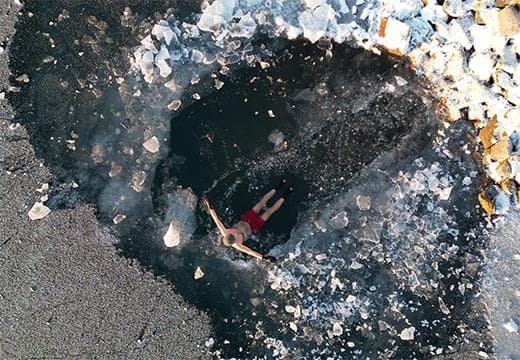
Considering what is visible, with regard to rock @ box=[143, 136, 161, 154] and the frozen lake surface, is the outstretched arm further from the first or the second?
rock @ box=[143, 136, 161, 154]

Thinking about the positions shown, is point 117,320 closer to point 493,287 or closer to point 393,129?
point 393,129

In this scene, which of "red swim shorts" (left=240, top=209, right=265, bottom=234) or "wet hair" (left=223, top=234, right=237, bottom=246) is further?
"red swim shorts" (left=240, top=209, right=265, bottom=234)

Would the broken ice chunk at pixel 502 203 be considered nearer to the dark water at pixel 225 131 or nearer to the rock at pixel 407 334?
the dark water at pixel 225 131

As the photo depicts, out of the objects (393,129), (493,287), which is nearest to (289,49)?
(393,129)

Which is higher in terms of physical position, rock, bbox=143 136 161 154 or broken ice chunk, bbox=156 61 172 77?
broken ice chunk, bbox=156 61 172 77

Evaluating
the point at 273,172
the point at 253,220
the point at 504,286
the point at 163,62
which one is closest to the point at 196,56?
the point at 163,62

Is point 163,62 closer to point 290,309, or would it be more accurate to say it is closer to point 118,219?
point 118,219

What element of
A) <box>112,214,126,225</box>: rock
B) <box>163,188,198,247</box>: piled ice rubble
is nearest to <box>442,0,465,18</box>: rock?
<box>163,188,198,247</box>: piled ice rubble
